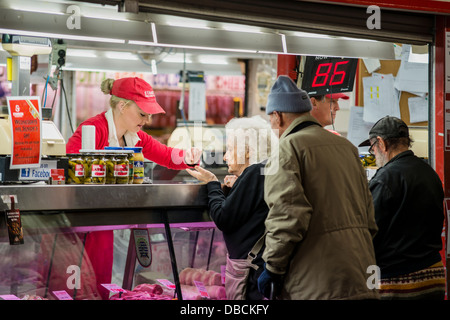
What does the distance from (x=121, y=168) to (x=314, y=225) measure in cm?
102

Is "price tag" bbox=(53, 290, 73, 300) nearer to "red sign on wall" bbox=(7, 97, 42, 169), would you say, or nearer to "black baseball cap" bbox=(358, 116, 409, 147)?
"red sign on wall" bbox=(7, 97, 42, 169)

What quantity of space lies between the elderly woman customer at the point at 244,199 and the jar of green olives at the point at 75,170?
608 mm

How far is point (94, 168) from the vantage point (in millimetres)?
2717

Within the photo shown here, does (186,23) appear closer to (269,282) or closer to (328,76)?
(269,282)

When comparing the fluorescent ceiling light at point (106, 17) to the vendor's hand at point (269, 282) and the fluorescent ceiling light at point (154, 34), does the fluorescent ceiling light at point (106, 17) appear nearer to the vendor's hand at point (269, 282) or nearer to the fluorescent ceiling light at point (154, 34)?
the fluorescent ceiling light at point (154, 34)

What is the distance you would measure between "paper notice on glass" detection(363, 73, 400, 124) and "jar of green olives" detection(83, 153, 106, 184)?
3.05 m

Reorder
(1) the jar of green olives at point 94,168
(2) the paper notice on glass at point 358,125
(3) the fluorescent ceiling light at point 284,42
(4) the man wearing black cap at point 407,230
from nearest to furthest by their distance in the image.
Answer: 1. (1) the jar of green olives at point 94,168
2. (4) the man wearing black cap at point 407,230
3. (3) the fluorescent ceiling light at point 284,42
4. (2) the paper notice on glass at point 358,125

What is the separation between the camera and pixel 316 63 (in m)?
4.54

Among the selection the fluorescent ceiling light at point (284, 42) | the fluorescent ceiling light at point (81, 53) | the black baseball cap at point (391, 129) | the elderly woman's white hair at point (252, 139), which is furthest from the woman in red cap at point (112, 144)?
the fluorescent ceiling light at point (81, 53)

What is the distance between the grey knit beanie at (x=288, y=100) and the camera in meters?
2.49

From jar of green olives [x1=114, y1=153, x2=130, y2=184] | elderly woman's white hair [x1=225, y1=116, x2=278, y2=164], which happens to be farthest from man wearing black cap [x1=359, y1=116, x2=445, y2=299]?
jar of green olives [x1=114, y1=153, x2=130, y2=184]

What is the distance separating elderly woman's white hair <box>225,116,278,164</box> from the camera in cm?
286

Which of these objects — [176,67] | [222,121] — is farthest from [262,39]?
[222,121]

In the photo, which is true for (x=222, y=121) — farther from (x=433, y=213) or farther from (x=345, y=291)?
(x=345, y=291)
